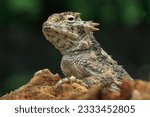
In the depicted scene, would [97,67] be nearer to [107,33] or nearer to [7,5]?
[7,5]

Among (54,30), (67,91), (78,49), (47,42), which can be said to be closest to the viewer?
(67,91)

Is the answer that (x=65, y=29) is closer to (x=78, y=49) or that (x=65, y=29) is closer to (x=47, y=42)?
(x=78, y=49)

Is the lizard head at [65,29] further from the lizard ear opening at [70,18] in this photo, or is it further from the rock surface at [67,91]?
the rock surface at [67,91]

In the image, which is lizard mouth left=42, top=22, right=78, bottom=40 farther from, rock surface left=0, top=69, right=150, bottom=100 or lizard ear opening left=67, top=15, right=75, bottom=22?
rock surface left=0, top=69, right=150, bottom=100

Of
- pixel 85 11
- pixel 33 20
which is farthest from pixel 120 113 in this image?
pixel 33 20

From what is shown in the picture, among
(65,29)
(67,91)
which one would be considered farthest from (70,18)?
(67,91)

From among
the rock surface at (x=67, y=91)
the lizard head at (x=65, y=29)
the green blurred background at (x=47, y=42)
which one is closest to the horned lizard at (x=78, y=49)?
the lizard head at (x=65, y=29)

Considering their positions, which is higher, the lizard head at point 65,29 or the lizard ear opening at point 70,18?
the lizard ear opening at point 70,18

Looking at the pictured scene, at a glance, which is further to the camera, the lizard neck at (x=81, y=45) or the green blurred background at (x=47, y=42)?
the green blurred background at (x=47, y=42)
